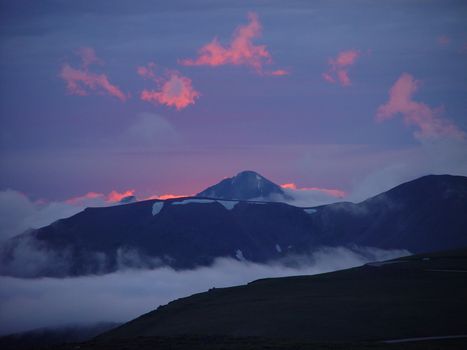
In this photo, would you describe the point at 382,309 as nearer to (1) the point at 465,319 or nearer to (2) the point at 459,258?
(1) the point at 465,319

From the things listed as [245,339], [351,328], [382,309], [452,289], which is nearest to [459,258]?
[452,289]

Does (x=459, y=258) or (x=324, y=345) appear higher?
(x=459, y=258)

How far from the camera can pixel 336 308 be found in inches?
4424

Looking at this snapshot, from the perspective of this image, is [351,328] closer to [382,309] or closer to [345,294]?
[382,309]

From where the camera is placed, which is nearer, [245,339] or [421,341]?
[421,341]

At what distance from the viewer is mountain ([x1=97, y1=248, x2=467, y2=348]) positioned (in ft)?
315

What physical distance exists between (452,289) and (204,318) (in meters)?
39.6

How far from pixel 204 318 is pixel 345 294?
25.1m

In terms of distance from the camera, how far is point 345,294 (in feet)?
424

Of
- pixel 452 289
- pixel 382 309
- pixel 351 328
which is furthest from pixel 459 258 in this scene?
pixel 351 328

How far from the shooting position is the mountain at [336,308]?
9606cm

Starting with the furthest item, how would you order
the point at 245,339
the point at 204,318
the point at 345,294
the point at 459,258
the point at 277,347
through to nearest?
the point at 459,258 < the point at 345,294 < the point at 204,318 < the point at 245,339 < the point at 277,347

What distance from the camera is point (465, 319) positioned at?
96688 mm

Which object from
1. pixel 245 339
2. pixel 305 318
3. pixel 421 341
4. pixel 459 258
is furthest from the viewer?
pixel 459 258
